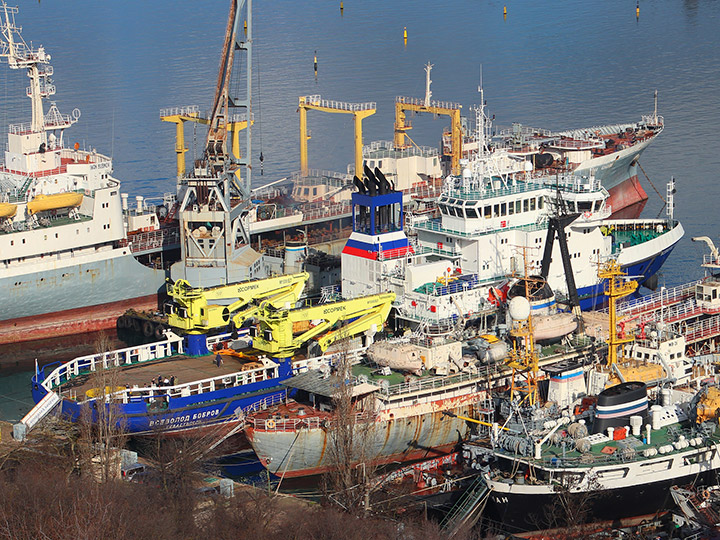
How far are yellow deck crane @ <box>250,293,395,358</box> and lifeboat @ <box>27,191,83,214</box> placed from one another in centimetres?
1302

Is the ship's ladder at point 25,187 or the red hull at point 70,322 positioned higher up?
the ship's ladder at point 25,187

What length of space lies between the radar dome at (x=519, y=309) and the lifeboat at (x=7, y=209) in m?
24.8

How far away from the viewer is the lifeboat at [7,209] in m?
48.4

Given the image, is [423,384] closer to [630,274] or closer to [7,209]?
[630,274]

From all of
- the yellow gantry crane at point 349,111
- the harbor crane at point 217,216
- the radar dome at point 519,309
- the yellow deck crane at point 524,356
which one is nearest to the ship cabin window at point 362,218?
the harbor crane at point 217,216

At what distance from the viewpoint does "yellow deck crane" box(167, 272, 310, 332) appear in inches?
1594

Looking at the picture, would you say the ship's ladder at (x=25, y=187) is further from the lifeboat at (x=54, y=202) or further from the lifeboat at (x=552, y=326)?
the lifeboat at (x=552, y=326)

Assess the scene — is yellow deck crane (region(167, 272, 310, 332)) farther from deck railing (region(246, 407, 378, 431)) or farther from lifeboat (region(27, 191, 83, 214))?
lifeboat (region(27, 191, 83, 214))

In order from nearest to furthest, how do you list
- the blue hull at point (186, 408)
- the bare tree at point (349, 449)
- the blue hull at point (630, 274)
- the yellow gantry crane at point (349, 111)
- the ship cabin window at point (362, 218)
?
the bare tree at point (349, 449), the blue hull at point (186, 408), the ship cabin window at point (362, 218), the blue hull at point (630, 274), the yellow gantry crane at point (349, 111)

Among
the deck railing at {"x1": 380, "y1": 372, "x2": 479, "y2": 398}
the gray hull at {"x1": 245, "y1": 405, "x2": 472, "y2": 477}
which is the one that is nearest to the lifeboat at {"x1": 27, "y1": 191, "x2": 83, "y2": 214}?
the gray hull at {"x1": 245, "y1": 405, "x2": 472, "y2": 477}

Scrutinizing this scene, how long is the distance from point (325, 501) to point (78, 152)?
28.5m

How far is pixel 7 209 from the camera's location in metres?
48.6

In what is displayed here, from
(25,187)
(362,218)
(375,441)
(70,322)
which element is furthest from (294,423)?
(25,187)

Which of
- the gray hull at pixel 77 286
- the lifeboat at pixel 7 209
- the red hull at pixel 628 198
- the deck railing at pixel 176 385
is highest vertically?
the lifeboat at pixel 7 209
